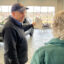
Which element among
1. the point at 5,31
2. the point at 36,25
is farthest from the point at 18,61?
the point at 36,25

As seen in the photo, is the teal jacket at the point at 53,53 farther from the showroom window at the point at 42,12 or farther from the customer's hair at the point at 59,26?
Result: the showroom window at the point at 42,12

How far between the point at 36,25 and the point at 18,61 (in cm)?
97

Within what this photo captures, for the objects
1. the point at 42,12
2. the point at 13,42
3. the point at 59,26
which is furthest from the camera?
the point at 42,12

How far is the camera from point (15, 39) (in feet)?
8.10

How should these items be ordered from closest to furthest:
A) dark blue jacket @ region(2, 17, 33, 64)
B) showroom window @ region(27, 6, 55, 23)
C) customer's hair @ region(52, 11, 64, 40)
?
customer's hair @ region(52, 11, 64, 40), dark blue jacket @ region(2, 17, 33, 64), showroom window @ region(27, 6, 55, 23)

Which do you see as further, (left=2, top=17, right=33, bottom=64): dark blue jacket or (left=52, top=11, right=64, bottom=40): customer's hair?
(left=2, top=17, right=33, bottom=64): dark blue jacket

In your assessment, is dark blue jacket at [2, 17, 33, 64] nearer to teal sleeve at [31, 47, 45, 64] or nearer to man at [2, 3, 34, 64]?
man at [2, 3, 34, 64]

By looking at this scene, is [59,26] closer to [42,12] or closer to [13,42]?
[13,42]

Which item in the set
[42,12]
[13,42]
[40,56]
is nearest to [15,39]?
[13,42]

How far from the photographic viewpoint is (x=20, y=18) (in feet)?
8.54

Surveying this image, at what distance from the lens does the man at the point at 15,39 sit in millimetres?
2434

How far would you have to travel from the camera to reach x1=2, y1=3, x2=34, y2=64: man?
7.98 ft

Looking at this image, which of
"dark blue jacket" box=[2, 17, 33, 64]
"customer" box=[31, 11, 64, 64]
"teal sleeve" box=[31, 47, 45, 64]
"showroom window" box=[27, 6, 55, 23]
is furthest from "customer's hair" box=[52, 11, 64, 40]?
"showroom window" box=[27, 6, 55, 23]

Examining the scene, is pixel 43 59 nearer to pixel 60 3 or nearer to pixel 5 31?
pixel 5 31
